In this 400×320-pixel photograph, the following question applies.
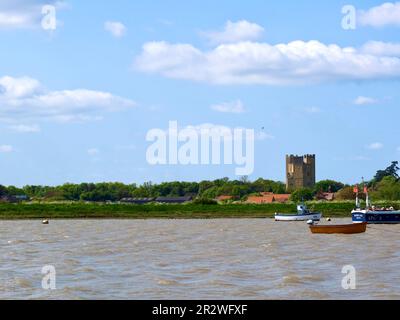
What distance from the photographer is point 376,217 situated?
335 ft

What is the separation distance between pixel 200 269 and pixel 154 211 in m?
107

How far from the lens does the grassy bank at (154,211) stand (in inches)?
5413

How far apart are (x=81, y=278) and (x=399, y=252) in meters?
22.9

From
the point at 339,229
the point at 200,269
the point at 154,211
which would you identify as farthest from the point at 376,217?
the point at 200,269

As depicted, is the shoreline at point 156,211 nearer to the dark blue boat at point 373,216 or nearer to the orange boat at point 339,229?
the dark blue boat at point 373,216

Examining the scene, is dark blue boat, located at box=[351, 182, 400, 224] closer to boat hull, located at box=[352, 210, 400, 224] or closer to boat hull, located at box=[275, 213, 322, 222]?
boat hull, located at box=[352, 210, 400, 224]

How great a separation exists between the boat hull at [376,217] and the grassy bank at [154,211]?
38.1m

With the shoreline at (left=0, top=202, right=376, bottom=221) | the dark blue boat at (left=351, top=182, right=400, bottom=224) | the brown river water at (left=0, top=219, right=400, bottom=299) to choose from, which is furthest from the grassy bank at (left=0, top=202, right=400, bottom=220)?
the brown river water at (left=0, top=219, right=400, bottom=299)

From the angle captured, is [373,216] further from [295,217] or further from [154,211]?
[154,211]

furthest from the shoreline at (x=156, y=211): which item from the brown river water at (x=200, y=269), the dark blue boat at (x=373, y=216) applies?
the brown river water at (x=200, y=269)

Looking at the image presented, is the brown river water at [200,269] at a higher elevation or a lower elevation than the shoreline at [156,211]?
lower

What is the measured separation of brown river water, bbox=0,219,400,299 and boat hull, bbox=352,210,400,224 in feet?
116
